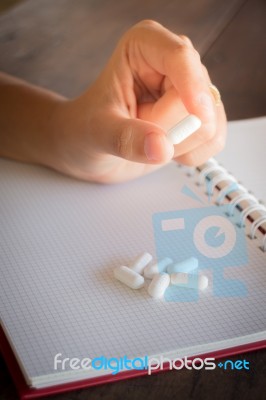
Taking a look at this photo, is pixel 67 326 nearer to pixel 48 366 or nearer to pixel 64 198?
pixel 48 366

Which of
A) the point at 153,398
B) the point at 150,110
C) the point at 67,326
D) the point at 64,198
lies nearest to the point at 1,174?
the point at 64,198

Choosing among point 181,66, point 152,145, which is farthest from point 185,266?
point 181,66

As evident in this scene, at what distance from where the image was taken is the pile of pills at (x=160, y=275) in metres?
0.75

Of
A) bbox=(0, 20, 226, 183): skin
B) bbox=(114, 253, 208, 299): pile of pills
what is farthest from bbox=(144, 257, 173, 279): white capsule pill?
bbox=(0, 20, 226, 183): skin

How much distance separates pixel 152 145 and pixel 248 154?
1.22 ft

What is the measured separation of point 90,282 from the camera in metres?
0.76

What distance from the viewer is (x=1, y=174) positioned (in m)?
0.99

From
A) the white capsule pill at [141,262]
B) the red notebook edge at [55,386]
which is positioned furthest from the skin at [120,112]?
the red notebook edge at [55,386]

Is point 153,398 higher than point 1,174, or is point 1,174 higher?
point 153,398

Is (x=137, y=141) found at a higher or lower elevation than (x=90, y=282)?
higher

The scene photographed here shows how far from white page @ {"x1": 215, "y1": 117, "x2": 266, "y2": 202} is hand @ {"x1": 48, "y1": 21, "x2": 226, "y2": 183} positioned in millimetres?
78

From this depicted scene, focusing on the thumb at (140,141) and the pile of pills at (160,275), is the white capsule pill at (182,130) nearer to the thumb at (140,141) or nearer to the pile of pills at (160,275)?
the thumb at (140,141)

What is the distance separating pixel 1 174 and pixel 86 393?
46cm

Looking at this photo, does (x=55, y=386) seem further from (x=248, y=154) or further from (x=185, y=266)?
(x=248, y=154)
